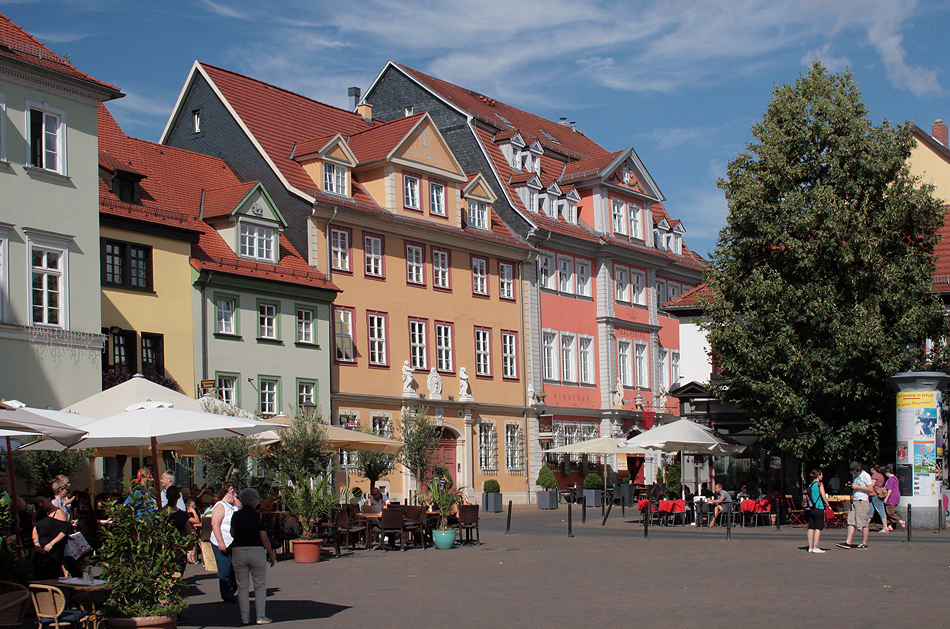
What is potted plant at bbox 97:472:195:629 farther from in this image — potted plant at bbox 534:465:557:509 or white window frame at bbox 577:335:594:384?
white window frame at bbox 577:335:594:384

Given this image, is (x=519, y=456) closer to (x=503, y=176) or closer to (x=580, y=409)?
(x=580, y=409)

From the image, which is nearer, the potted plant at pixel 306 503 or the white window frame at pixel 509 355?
the potted plant at pixel 306 503

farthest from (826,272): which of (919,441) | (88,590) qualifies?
(88,590)

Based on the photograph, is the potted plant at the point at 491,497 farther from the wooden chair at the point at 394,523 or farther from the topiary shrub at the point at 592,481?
the wooden chair at the point at 394,523

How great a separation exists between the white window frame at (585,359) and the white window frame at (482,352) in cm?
570

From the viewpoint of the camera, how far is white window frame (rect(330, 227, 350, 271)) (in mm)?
38938

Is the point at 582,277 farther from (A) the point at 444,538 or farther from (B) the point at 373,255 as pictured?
(A) the point at 444,538

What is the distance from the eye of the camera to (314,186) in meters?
39.5

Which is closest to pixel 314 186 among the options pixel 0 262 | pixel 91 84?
pixel 91 84

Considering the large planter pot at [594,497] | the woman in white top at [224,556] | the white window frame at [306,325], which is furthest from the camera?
the large planter pot at [594,497]

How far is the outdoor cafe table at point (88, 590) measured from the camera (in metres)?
11.0

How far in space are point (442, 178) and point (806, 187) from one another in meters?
16.9

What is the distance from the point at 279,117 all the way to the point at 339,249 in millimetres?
6263

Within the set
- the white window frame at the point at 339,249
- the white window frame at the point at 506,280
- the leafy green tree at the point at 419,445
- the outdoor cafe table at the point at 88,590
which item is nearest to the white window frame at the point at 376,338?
the white window frame at the point at 339,249
